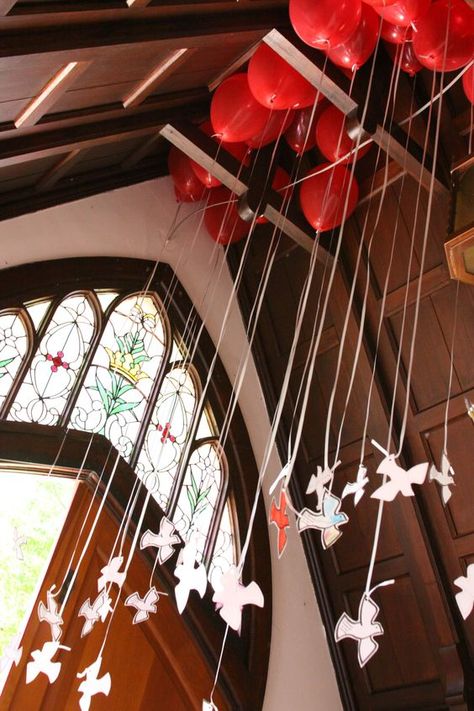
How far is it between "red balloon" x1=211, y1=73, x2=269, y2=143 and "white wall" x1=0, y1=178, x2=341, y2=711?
3.04 ft

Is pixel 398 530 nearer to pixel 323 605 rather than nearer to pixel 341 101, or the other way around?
pixel 323 605

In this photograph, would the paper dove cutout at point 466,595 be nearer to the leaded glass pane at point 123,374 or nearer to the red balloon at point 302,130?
the leaded glass pane at point 123,374

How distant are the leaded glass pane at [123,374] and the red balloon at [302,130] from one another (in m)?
1.30

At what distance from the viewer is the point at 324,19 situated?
2.99m

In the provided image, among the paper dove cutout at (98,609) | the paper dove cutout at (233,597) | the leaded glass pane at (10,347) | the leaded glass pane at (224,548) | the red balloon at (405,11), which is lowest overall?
the paper dove cutout at (233,597)

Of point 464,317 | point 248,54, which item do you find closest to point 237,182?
point 248,54

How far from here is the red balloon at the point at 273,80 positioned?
342 cm

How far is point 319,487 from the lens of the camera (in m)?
2.17

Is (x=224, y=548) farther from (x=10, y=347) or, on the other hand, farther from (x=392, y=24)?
(x=392, y=24)

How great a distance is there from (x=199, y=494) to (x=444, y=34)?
274 cm

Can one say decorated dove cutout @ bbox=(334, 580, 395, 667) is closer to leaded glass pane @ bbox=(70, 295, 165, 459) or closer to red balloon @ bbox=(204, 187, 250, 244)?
leaded glass pane @ bbox=(70, 295, 165, 459)

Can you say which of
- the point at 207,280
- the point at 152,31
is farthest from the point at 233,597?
the point at 207,280

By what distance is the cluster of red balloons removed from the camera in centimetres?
301

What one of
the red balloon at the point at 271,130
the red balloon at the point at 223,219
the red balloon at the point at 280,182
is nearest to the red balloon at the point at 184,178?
the red balloon at the point at 223,219
